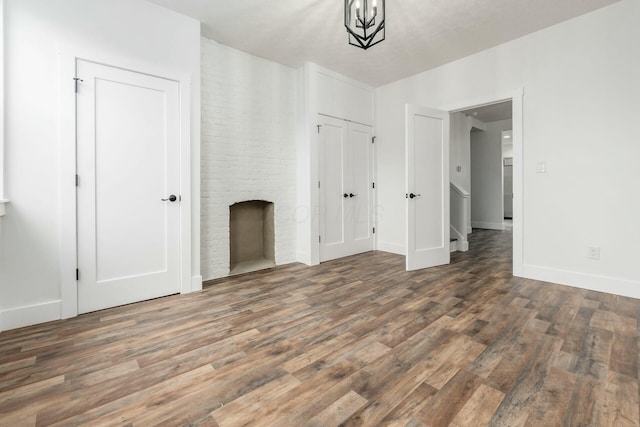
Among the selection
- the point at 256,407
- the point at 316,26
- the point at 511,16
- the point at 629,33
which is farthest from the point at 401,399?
the point at 629,33

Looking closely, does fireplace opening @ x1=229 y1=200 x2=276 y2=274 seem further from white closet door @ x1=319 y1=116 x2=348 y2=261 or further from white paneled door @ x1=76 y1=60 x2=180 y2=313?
white paneled door @ x1=76 y1=60 x2=180 y2=313

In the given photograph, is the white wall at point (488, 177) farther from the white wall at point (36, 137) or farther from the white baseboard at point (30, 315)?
the white baseboard at point (30, 315)

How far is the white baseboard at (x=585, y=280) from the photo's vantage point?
272 cm

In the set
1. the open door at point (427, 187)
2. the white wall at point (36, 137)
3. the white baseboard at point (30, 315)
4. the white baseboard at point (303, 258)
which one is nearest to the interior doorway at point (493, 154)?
the open door at point (427, 187)

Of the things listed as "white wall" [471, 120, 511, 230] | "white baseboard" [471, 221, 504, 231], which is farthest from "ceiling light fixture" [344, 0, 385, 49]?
"white baseboard" [471, 221, 504, 231]

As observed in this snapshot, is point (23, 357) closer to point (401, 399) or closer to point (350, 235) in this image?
point (401, 399)

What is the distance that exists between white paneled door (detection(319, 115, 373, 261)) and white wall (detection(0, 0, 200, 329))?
8.64 feet

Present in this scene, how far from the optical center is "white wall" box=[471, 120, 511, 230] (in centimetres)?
757

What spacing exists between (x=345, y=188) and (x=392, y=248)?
1264 millimetres

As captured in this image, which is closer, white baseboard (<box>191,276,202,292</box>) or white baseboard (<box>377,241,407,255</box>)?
white baseboard (<box>191,276,202,292</box>)

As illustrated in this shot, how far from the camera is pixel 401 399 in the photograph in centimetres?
138

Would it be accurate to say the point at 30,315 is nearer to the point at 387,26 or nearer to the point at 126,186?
the point at 126,186

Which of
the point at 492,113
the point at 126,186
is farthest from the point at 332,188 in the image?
the point at 492,113

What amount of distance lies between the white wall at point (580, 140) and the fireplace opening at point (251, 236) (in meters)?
3.19
